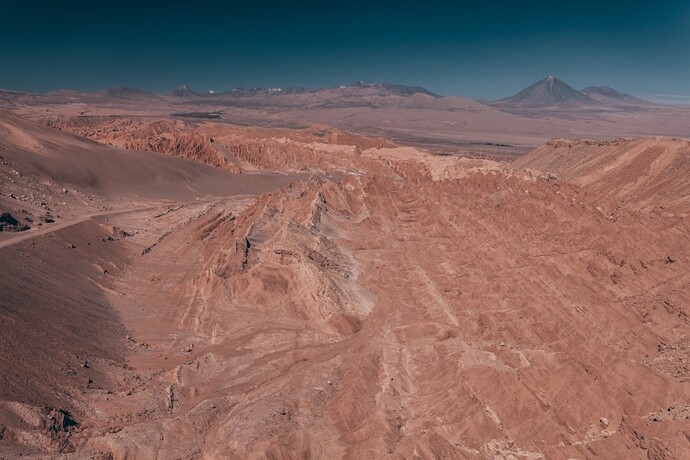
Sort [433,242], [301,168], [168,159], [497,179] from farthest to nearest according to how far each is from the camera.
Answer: [301,168] → [168,159] → [497,179] → [433,242]

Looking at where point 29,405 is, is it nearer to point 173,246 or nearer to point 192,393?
point 192,393

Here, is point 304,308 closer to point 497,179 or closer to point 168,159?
point 497,179

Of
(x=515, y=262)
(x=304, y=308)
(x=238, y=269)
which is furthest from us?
(x=515, y=262)

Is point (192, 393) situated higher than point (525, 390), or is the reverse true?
point (525, 390)

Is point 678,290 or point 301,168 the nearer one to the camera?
point 678,290

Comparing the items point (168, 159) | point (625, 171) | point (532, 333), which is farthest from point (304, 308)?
point (168, 159)

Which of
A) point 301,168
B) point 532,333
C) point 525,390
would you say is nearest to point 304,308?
point 532,333
